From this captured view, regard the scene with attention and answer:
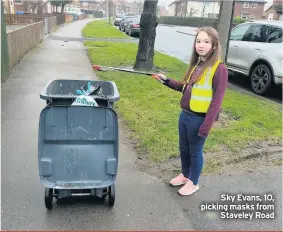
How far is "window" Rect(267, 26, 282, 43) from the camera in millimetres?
7543

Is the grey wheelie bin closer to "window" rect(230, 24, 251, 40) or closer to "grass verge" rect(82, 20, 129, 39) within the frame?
"window" rect(230, 24, 251, 40)

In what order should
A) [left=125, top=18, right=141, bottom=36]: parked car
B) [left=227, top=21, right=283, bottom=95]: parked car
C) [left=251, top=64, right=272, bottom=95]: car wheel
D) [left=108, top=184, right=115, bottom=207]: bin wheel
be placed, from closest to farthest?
1. [left=108, top=184, right=115, bottom=207]: bin wheel
2. [left=227, top=21, right=283, bottom=95]: parked car
3. [left=251, top=64, right=272, bottom=95]: car wheel
4. [left=125, top=18, right=141, bottom=36]: parked car

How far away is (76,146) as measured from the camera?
2.94 metres

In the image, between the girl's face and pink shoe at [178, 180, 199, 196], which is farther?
pink shoe at [178, 180, 199, 196]

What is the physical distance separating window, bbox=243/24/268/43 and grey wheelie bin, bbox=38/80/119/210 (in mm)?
6148

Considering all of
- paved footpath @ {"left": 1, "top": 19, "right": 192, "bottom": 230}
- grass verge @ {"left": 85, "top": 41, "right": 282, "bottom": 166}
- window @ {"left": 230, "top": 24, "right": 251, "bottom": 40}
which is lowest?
paved footpath @ {"left": 1, "top": 19, "right": 192, "bottom": 230}

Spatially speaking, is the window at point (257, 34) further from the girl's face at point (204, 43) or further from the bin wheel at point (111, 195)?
the bin wheel at point (111, 195)

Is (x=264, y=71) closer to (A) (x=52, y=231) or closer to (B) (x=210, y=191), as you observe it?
(B) (x=210, y=191)

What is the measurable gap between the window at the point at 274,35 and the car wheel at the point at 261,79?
0.60 m

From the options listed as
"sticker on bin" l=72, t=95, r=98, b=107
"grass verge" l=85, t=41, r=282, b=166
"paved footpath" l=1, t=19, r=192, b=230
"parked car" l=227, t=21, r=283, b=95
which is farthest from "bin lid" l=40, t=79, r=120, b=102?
"parked car" l=227, t=21, r=283, b=95

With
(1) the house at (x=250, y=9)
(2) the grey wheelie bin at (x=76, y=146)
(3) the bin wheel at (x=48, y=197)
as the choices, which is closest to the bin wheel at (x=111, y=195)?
(2) the grey wheelie bin at (x=76, y=146)

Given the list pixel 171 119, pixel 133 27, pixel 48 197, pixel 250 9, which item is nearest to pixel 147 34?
pixel 171 119

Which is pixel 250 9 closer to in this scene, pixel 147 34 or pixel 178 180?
pixel 147 34

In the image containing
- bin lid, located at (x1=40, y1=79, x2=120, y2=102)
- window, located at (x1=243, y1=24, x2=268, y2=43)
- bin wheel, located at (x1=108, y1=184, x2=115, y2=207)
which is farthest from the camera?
window, located at (x1=243, y1=24, x2=268, y2=43)
